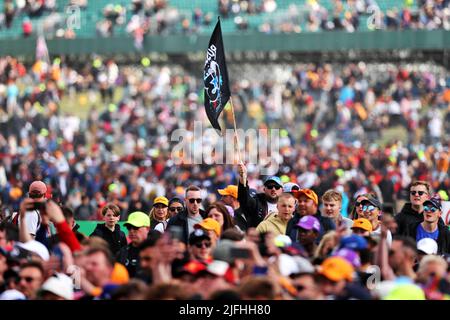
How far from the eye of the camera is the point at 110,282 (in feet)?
28.7

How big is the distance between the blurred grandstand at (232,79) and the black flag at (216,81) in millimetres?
13019

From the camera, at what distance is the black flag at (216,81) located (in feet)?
48.2

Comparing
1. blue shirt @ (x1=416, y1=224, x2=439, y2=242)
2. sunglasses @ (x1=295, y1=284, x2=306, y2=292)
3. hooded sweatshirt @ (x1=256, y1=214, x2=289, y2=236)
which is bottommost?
blue shirt @ (x1=416, y1=224, x2=439, y2=242)

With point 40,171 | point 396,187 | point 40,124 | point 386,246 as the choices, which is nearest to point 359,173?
point 396,187

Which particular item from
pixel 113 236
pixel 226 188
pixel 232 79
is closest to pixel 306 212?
pixel 113 236

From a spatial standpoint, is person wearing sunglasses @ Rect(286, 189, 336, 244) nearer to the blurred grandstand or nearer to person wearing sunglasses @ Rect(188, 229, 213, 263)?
person wearing sunglasses @ Rect(188, 229, 213, 263)

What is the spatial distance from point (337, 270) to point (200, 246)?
1928mm

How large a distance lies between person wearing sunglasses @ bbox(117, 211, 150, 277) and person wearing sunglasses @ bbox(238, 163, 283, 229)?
2028mm

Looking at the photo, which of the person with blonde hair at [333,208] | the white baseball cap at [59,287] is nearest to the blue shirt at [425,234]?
the person with blonde hair at [333,208]

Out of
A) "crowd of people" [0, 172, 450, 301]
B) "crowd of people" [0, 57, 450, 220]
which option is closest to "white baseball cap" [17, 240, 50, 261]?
"crowd of people" [0, 172, 450, 301]

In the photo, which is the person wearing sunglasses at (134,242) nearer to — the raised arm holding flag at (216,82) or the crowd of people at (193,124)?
the raised arm holding flag at (216,82)

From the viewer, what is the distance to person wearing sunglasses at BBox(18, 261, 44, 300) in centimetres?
904

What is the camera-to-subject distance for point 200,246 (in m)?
10.2
